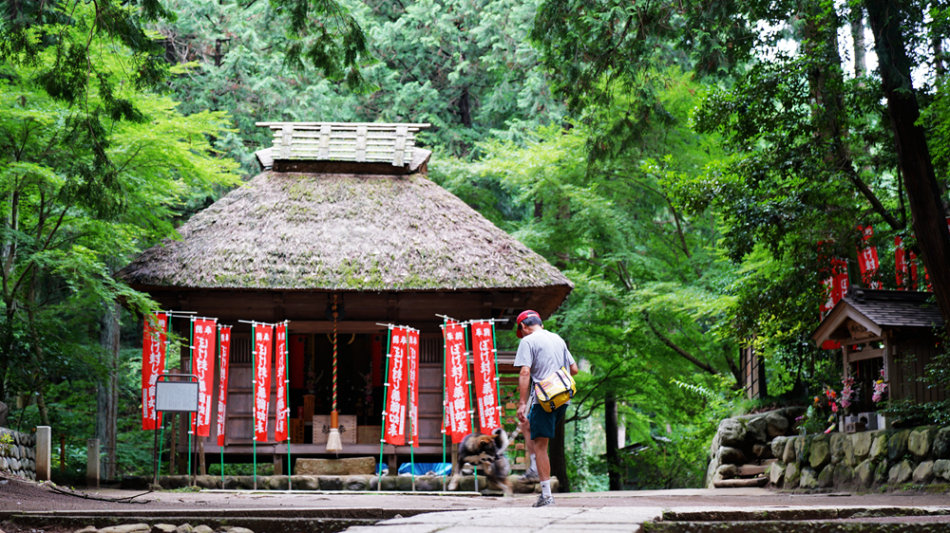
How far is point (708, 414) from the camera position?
20.2 m

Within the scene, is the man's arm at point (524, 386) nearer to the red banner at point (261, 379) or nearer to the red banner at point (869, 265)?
the red banner at point (869, 265)

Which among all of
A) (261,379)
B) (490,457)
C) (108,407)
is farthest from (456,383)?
(108,407)

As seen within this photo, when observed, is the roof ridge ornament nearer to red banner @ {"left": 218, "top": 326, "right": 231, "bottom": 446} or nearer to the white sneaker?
red banner @ {"left": 218, "top": 326, "right": 231, "bottom": 446}

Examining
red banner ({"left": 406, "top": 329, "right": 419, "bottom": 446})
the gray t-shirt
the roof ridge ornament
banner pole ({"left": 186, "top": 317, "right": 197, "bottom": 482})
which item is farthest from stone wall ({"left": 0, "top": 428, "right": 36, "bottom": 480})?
the roof ridge ornament

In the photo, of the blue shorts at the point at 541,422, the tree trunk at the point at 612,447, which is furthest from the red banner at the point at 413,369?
the tree trunk at the point at 612,447

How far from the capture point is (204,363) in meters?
14.2

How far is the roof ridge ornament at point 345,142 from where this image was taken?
17859 mm

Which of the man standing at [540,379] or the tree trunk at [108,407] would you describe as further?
the tree trunk at [108,407]

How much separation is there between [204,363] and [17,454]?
11.5 ft

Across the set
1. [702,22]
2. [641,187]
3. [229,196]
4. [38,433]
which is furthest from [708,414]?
[38,433]

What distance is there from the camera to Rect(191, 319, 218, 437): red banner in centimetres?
1415

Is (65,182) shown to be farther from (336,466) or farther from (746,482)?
(746,482)

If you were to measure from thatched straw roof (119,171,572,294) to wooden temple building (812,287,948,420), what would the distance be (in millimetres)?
4461

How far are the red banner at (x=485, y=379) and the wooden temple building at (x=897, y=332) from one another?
196 inches
